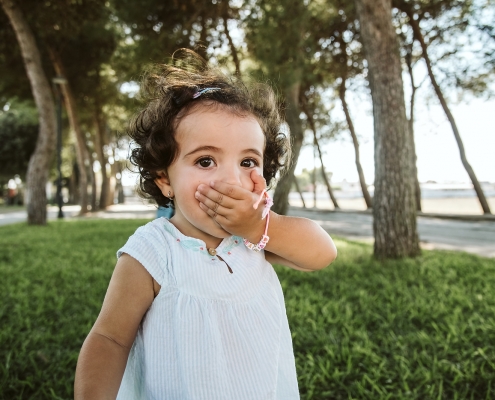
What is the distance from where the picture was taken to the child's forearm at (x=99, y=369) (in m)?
1.09

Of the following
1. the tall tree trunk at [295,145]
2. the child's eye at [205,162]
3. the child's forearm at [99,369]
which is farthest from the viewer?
the tall tree trunk at [295,145]

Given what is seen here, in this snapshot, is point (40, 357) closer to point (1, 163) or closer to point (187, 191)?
point (187, 191)

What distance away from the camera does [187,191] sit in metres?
1.30

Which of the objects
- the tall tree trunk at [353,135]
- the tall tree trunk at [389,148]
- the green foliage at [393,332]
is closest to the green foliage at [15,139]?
the tall tree trunk at [353,135]

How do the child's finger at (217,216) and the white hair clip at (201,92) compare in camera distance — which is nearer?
the child's finger at (217,216)

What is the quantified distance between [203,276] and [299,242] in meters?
0.33

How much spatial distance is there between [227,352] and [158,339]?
20 centimetres

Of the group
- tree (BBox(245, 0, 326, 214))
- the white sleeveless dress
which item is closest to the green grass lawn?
the white sleeveless dress

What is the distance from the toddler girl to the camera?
1.19m

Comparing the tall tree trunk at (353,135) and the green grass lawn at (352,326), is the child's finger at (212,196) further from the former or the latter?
the tall tree trunk at (353,135)

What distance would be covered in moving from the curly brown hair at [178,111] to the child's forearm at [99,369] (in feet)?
1.97

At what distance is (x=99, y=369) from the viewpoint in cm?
112

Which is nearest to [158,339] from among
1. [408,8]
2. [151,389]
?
[151,389]

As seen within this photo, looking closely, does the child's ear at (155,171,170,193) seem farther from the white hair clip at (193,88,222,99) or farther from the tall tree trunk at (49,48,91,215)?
the tall tree trunk at (49,48,91,215)
